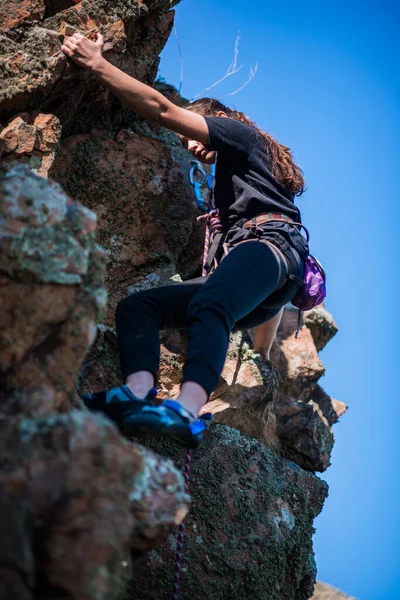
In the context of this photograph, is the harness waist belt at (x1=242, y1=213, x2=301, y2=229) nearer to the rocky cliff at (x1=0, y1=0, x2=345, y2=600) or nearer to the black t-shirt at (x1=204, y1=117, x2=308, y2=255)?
the black t-shirt at (x1=204, y1=117, x2=308, y2=255)

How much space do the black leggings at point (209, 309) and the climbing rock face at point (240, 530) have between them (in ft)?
3.47

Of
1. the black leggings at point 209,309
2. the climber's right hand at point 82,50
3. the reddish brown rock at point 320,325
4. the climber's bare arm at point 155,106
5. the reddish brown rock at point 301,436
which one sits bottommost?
the black leggings at point 209,309

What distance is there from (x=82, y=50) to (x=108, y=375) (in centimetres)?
279

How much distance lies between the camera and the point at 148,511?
340 centimetres

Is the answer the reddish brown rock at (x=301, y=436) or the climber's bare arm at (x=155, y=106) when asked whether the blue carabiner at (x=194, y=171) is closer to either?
the climber's bare arm at (x=155, y=106)

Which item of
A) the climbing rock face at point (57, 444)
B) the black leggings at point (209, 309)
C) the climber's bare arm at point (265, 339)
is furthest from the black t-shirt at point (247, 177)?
the climbing rock face at point (57, 444)

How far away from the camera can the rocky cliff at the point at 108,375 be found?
2.79 metres

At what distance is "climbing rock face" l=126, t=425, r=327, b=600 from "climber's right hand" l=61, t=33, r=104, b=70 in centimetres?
329

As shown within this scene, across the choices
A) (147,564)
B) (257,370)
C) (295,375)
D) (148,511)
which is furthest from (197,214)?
(148,511)

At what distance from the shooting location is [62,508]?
2.75m

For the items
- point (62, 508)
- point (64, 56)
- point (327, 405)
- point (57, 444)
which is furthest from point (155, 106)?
point (327, 405)

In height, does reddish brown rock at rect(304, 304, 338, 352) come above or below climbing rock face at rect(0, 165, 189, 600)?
above

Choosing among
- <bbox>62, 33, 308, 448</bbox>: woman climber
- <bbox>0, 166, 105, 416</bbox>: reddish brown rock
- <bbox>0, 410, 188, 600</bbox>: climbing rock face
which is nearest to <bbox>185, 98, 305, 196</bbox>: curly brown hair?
<bbox>62, 33, 308, 448</bbox>: woman climber

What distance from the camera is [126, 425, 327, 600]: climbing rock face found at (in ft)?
15.9
